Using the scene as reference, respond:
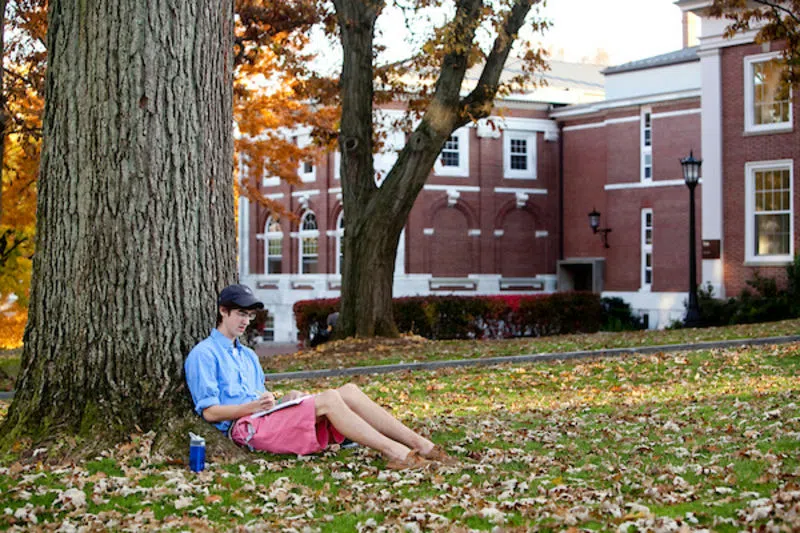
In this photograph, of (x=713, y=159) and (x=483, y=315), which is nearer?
(x=483, y=315)

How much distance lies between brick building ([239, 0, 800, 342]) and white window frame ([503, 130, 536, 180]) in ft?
0.13

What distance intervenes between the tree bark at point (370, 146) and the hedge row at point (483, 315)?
804cm

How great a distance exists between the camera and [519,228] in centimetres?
4612

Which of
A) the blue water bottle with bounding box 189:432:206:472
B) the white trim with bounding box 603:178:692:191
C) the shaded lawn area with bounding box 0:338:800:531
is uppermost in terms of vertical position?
the white trim with bounding box 603:178:692:191

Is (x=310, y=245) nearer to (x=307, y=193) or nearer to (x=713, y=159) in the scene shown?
(x=307, y=193)

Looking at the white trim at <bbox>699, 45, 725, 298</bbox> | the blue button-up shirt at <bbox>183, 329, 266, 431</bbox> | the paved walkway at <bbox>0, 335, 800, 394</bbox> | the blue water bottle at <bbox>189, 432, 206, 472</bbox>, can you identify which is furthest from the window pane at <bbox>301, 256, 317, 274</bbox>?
the blue water bottle at <bbox>189, 432, 206, 472</bbox>

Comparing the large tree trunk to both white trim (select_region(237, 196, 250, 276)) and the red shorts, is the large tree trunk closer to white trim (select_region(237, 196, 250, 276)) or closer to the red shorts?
the red shorts

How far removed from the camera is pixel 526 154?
46250 millimetres

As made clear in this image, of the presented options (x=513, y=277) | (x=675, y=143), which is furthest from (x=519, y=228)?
(x=675, y=143)

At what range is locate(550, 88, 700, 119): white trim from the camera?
41094mm

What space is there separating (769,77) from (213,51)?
24.7 metres

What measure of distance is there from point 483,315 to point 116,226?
23.5 m

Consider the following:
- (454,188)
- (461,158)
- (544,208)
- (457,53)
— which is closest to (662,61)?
(544,208)

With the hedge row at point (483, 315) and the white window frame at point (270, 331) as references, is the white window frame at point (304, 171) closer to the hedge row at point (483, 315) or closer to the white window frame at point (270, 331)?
the white window frame at point (270, 331)
